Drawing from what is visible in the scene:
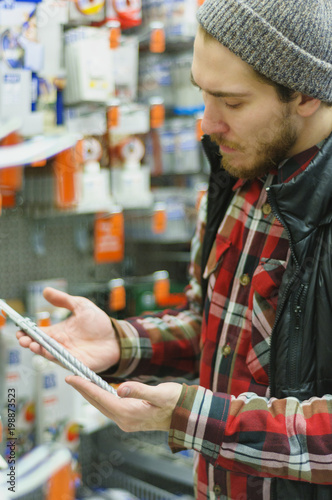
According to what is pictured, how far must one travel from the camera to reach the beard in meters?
1.12

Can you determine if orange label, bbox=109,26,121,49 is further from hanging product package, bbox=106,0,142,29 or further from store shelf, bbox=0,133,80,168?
store shelf, bbox=0,133,80,168

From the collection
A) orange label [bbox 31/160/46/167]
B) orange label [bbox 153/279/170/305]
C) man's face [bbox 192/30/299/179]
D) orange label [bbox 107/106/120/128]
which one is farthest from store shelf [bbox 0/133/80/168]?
orange label [bbox 153/279/170/305]

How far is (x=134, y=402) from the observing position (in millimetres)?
929

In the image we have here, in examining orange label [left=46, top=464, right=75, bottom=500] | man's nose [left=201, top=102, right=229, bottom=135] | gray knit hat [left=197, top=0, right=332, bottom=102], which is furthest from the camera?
orange label [left=46, top=464, right=75, bottom=500]

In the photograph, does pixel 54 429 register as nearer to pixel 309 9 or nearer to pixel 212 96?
pixel 212 96

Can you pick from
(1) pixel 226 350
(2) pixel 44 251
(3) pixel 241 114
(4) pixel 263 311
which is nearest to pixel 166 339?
(1) pixel 226 350

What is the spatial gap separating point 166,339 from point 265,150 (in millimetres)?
493

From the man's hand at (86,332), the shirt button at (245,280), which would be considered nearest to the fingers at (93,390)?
the man's hand at (86,332)

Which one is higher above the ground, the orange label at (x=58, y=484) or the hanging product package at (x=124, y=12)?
the hanging product package at (x=124, y=12)

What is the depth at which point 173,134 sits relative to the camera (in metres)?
2.65

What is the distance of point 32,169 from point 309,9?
1.27 metres

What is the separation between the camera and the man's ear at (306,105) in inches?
44.1

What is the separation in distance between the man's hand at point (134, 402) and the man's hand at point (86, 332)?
0.82 ft

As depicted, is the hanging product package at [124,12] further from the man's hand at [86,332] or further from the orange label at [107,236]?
the man's hand at [86,332]
